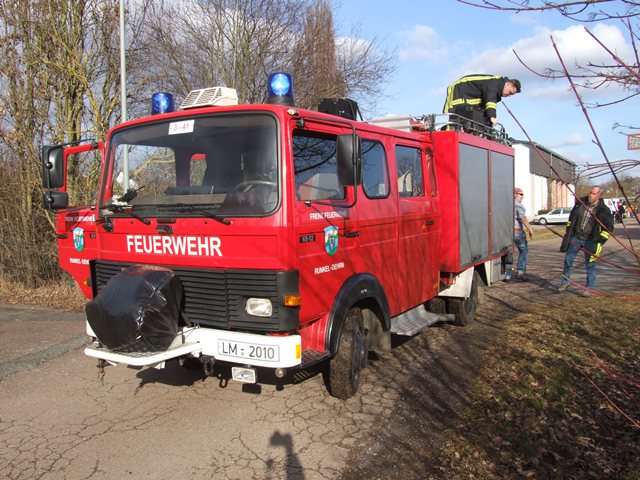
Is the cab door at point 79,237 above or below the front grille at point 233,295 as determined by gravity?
above

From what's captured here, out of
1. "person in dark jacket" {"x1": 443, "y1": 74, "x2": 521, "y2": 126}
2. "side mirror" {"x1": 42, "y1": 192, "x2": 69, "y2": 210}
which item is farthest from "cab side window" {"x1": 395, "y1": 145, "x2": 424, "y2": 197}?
"side mirror" {"x1": 42, "y1": 192, "x2": 69, "y2": 210}

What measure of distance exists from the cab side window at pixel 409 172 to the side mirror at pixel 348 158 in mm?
1445

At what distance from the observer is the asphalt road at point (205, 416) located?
133 inches

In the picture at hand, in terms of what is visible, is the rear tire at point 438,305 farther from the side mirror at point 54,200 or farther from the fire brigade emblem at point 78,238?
the side mirror at point 54,200

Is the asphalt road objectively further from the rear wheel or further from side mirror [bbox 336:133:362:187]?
side mirror [bbox 336:133:362:187]

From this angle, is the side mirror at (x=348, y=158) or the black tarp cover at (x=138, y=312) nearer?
the black tarp cover at (x=138, y=312)

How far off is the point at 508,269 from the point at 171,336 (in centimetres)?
698

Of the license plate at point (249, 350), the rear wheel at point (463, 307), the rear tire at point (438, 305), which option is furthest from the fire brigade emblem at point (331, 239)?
the rear wheel at point (463, 307)

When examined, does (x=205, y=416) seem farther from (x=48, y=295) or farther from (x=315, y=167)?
(x=48, y=295)

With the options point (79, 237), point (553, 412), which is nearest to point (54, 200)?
point (79, 237)

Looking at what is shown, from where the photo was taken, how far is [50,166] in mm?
4793

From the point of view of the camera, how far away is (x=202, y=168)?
4.00 meters

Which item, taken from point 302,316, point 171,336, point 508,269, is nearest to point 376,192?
point 302,316

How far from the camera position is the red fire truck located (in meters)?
3.52
